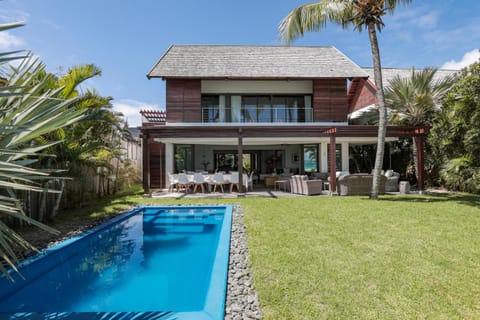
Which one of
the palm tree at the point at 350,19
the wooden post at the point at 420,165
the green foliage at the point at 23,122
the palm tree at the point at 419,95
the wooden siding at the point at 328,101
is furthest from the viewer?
the wooden siding at the point at 328,101

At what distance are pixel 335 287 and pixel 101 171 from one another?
→ 10.4m

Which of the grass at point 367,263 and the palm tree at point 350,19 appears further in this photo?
the palm tree at point 350,19

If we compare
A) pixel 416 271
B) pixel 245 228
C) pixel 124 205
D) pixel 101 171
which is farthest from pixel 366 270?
pixel 101 171

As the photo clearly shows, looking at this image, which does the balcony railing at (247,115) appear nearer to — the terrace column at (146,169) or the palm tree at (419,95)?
the terrace column at (146,169)

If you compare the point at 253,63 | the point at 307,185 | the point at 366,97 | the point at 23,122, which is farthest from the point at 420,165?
the point at 23,122

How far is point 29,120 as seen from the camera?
79.9 inches

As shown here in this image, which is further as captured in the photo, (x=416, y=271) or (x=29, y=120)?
(x=416, y=271)

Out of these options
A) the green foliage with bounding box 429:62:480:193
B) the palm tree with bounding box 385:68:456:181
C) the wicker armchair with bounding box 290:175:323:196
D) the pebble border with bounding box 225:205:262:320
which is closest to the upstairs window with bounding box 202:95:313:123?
the palm tree with bounding box 385:68:456:181

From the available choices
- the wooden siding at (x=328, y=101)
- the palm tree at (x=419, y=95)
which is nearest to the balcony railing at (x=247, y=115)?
the wooden siding at (x=328, y=101)

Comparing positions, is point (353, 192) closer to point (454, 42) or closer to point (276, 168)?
point (276, 168)

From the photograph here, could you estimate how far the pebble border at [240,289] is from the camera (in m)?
2.63

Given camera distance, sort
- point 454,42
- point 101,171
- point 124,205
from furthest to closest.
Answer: point 454,42 → point 101,171 → point 124,205

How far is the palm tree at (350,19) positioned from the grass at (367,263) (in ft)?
13.3

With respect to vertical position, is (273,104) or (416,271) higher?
(273,104)
